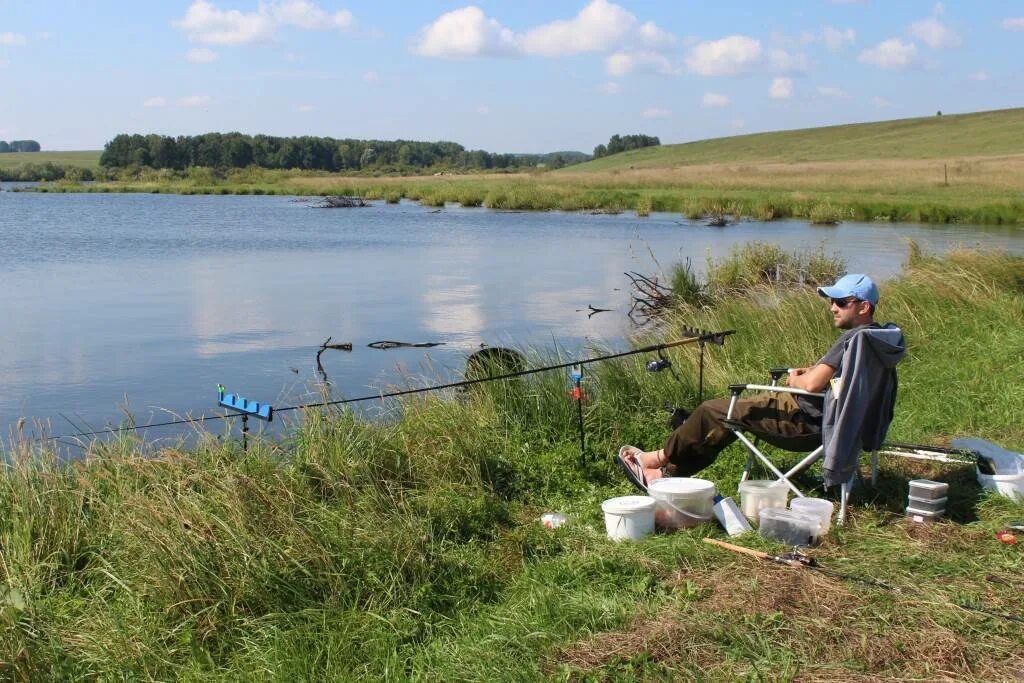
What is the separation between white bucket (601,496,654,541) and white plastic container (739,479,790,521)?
51 cm

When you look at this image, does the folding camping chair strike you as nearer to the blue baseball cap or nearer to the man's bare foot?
the blue baseball cap

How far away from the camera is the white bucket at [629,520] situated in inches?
183

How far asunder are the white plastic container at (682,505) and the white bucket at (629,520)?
11 cm

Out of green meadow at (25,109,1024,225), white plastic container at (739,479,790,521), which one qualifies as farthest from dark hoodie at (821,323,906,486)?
green meadow at (25,109,1024,225)

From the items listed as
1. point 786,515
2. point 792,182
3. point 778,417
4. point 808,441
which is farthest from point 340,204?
point 786,515

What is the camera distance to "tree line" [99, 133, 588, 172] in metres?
106

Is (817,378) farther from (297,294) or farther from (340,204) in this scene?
(340,204)

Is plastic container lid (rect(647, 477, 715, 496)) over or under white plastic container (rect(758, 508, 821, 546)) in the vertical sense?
over

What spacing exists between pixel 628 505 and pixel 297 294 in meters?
14.4

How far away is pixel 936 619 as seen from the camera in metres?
3.57

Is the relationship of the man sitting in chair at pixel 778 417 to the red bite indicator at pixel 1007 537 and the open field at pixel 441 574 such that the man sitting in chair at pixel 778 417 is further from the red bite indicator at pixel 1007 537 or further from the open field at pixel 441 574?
the red bite indicator at pixel 1007 537

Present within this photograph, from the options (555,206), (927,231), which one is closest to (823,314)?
(927,231)

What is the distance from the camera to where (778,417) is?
514 centimetres

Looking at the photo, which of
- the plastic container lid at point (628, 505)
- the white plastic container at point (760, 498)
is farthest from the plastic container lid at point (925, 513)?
the plastic container lid at point (628, 505)
